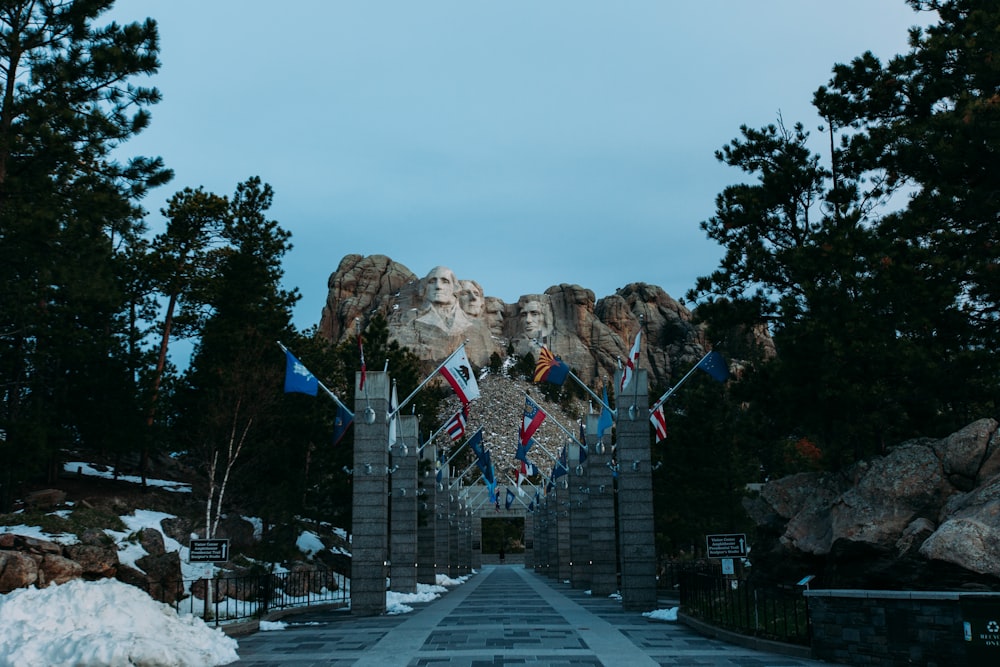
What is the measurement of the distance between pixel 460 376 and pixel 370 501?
15.3 feet

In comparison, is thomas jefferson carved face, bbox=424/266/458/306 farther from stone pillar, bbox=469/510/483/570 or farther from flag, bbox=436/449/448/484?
flag, bbox=436/449/448/484

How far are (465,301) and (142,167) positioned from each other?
418ft

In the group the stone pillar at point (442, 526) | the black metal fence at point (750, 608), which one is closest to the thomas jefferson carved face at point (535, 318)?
the stone pillar at point (442, 526)

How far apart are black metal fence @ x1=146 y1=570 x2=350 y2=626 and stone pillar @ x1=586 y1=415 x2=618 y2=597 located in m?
9.80

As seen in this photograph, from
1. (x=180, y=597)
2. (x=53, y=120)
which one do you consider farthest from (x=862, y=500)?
(x=53, y=120)

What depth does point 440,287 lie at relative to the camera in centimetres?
14175

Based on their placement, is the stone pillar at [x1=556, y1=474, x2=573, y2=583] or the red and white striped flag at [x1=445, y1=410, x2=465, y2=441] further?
the stone pillar at [x1=556, y1=474, x2=573, y2=583]

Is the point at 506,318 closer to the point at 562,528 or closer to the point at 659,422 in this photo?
the point at 562,528

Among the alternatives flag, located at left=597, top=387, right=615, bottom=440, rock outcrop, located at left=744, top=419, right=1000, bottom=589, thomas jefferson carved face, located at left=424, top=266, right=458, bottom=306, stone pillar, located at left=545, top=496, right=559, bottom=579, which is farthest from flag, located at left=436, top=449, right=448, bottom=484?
thomas jefferson carved face, located at left=424, top=266, right=458, bottom=306

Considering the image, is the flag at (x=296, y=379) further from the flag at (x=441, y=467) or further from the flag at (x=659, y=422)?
the flag at (x=441, y=467)

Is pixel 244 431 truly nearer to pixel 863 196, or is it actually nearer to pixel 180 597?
pixel 180 597

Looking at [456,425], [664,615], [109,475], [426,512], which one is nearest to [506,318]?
Result: [426,512]

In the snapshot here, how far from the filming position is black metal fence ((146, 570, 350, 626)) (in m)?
19.8

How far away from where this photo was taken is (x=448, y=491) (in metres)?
49.8
